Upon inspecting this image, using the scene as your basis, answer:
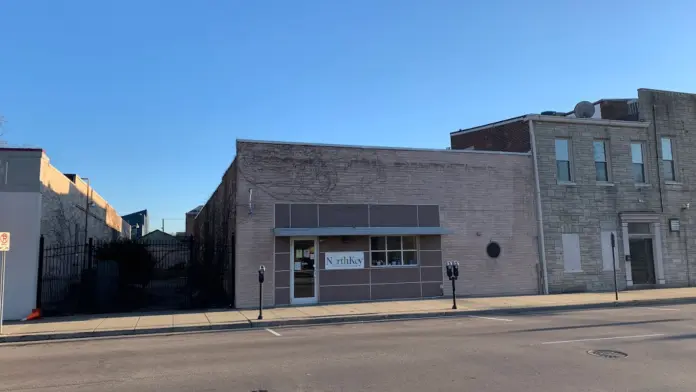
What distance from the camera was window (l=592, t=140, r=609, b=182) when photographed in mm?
20803

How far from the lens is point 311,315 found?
13.9 m

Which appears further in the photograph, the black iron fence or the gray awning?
the gray awning

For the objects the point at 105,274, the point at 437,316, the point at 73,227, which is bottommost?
the point at 437,316

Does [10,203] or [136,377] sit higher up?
[10,203]

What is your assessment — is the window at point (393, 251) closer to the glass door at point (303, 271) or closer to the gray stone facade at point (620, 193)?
the glass door at point (303, 271)

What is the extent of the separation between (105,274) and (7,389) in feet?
29.8

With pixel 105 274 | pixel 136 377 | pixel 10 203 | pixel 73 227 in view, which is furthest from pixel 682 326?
pixel 73 227

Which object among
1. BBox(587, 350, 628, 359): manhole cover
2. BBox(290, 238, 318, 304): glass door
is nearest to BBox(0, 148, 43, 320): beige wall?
BBox(290, 238, 318, 304): glass door

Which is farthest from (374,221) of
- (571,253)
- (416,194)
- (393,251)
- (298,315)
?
(571,253)

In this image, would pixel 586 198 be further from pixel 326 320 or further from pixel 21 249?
pixel 21 249

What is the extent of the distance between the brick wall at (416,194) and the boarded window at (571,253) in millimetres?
1389

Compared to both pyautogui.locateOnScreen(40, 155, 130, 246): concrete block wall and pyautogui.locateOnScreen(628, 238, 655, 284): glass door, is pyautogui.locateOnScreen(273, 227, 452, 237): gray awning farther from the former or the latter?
pyautogui.locateOnScreen(628, 238, 655, 284): glass door

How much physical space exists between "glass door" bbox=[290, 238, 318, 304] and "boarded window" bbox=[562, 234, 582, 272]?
32.9 feet

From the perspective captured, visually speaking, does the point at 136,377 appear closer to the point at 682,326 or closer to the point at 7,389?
the point at 7,389
